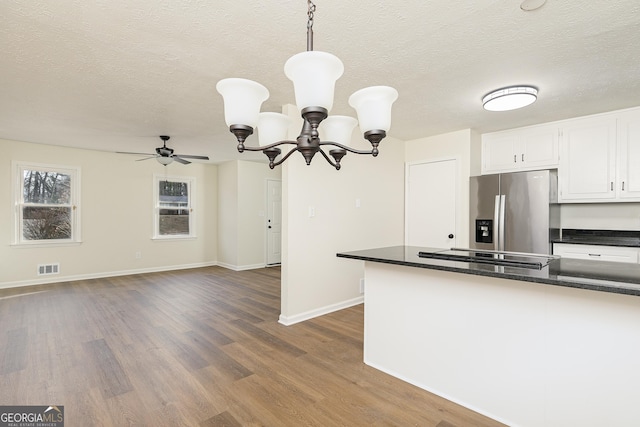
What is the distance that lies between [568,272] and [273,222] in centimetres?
595

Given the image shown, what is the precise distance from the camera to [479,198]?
3.92m

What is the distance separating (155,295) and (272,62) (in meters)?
3.71

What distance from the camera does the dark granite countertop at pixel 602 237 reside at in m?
3.18

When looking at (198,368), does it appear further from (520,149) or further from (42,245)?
(42,245)

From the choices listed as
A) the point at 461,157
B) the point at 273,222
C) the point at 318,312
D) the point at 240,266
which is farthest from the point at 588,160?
the point at 240,266

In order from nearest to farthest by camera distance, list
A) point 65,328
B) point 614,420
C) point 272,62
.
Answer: point 614,420 → point 272,62 → point 65,328

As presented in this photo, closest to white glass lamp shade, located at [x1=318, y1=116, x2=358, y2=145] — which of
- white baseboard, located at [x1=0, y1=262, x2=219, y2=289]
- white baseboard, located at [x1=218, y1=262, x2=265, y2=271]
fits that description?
white baseboard, located at [x1=218, y1=262, x2=265, y2=271]

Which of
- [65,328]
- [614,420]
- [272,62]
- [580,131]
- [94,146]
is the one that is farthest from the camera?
[94,146]

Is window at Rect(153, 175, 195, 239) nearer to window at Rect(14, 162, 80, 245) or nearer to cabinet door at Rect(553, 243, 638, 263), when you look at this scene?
window at Rect(14, 162, 80, 245)

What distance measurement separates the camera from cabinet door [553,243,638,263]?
120 inches

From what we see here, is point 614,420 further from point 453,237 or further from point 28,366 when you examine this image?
point 28,366

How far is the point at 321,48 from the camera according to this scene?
2.12m

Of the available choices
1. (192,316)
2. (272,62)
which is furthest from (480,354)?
(192,316)

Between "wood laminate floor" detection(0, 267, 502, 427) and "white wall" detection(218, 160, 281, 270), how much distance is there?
2.47 metres
